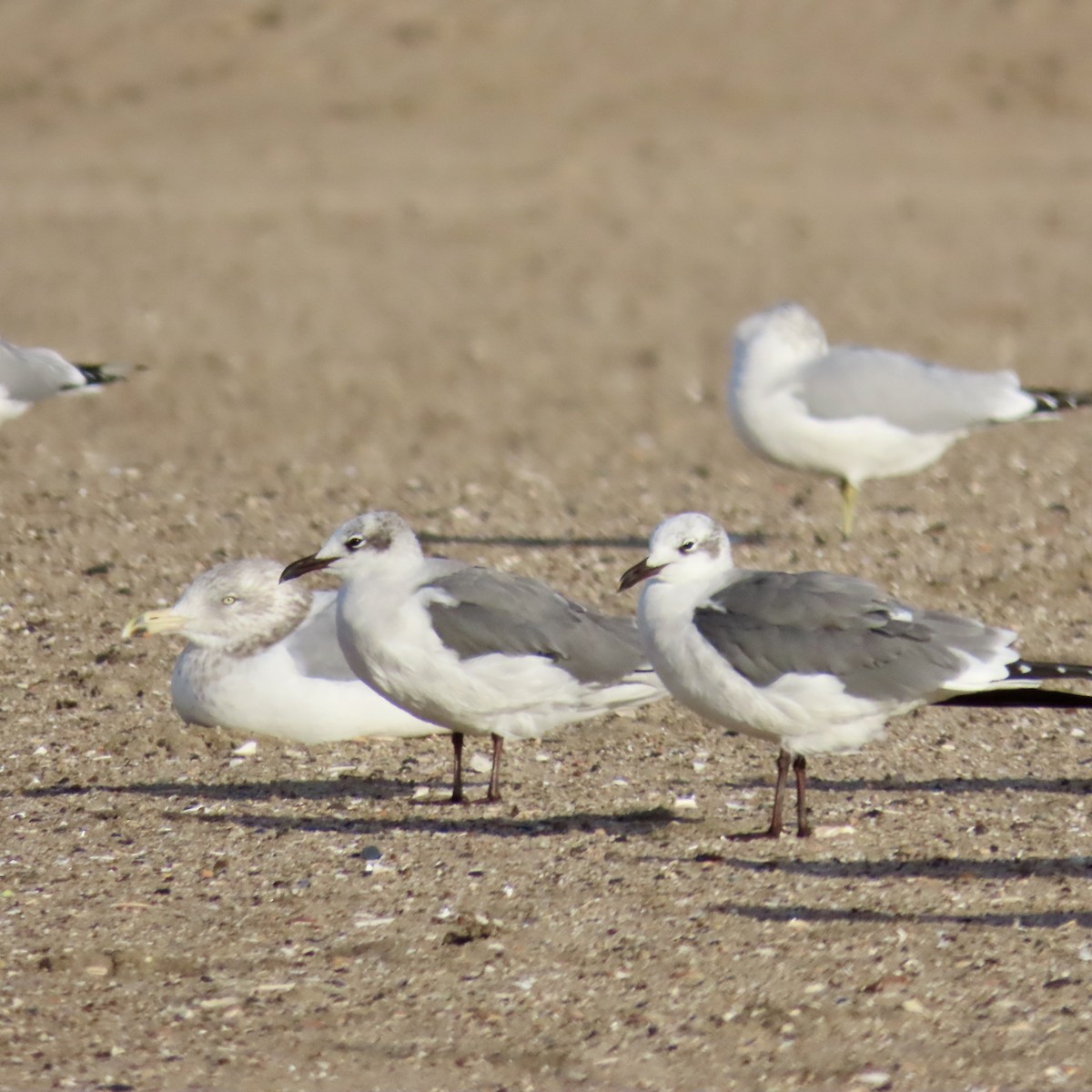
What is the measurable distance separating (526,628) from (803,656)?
0.88 m

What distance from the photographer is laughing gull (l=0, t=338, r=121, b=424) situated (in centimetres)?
1008

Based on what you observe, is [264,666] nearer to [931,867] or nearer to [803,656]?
[803,656]

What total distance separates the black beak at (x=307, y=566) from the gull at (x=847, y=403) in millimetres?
3604


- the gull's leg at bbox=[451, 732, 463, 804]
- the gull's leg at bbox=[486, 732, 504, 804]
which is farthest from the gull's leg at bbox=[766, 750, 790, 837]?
the gull's leg at bbox=[451, 732, 463, 804]

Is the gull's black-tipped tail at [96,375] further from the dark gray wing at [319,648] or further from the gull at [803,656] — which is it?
the gull at [803,656]

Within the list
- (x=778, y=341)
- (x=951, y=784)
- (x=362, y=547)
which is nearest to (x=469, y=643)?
(x=362, y=547)

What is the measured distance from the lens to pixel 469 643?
6031mm

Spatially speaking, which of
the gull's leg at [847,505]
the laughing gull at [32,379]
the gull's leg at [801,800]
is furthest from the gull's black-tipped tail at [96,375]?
the gull's leg at [801,800]

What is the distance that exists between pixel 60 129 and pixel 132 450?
12.6 meters

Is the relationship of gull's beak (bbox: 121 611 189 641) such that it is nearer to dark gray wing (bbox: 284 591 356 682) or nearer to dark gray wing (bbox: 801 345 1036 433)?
dark gray wing (bbox: 284 591 356 682)

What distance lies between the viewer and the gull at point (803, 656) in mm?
5680

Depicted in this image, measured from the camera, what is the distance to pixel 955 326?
16031 millimetres

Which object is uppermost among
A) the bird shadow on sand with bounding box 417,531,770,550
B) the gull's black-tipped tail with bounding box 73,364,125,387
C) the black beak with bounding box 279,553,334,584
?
the gull's black-tipped tail with bounding box 73,364,125,387

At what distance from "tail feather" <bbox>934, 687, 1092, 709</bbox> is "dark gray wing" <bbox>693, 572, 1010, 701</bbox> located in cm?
10
